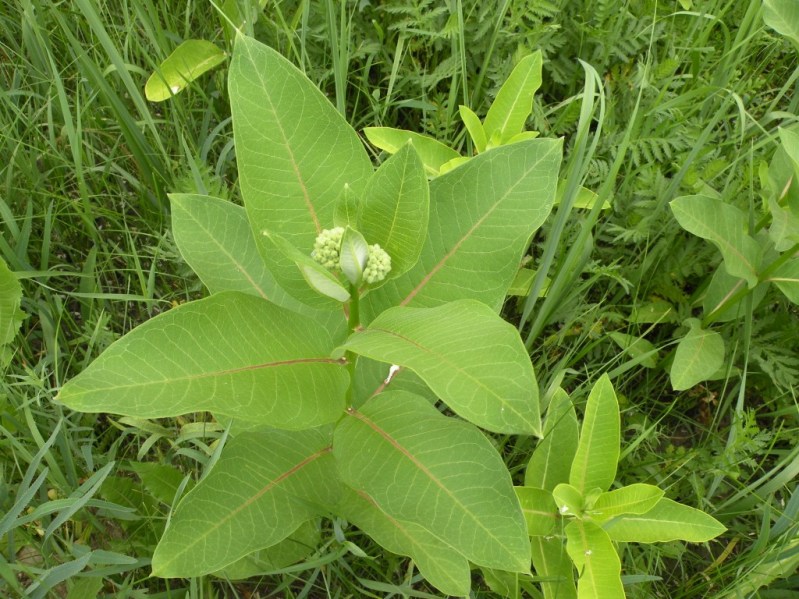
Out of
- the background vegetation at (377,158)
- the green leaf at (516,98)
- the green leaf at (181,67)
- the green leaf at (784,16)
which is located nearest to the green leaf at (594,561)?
the background vegetation at (377,158)

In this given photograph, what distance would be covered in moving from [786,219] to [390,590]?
158 centimetres

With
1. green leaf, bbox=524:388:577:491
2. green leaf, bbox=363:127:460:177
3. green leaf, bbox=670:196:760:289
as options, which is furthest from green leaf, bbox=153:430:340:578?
green leaf, bbox=670:196:760:289

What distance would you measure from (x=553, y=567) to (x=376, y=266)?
1.05 meters

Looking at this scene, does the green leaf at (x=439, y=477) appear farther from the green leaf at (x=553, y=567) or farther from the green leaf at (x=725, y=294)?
the green leaf at (x=725, y=294)

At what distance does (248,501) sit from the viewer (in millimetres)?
1600

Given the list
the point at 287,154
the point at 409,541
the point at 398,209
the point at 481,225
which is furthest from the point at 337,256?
the point at 409,541

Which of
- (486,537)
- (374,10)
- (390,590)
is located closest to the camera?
(486,537)

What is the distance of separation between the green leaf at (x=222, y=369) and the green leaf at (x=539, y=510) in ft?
2.22

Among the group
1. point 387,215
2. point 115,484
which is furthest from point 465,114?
point 115,484

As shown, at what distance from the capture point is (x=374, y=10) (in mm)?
2771

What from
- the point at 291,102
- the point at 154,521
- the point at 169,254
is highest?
the point at 291,102

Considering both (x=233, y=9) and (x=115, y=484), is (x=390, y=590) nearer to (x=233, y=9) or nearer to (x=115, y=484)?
(x=115, y=484)

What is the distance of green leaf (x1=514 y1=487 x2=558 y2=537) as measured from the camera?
1.87m

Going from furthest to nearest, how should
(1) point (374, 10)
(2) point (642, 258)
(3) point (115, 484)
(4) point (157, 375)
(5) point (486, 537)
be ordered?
(1) point (374, 10) < (2) point (642, 258) < (3) point (115, 484) < (5) point (486, 537) < (4) point (157, 375)
